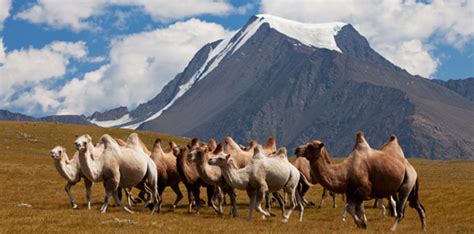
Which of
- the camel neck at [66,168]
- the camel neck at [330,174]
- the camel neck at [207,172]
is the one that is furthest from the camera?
the camel neck at [66,168]

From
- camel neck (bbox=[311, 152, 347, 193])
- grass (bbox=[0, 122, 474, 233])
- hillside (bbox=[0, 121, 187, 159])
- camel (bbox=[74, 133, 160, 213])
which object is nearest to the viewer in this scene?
grass (bbox=[0, 122, 474, 233])

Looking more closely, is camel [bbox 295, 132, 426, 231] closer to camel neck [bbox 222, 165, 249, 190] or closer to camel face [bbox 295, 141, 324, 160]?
camel face [bbox 295, 141, 324, 160]

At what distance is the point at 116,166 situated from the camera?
2500cm

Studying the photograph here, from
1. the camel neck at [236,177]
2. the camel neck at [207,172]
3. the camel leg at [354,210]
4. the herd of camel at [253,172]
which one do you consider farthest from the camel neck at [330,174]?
the camel neck at [207,172]

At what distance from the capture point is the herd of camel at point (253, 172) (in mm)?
21078

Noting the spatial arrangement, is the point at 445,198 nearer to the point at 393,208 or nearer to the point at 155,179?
the point at 393,208

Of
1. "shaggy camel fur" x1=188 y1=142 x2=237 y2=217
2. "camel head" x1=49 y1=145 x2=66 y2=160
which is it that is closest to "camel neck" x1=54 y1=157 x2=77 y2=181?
"camel head" x1=49 y1=145 x2=66 y2=160

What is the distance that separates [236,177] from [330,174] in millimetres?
4418

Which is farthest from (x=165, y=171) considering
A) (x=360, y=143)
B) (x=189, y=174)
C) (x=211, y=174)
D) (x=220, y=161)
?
(x=360, y=143)

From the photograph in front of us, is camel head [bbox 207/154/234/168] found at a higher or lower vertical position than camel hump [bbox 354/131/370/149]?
lower

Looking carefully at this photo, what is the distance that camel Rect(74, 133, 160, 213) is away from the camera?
24.8 meters

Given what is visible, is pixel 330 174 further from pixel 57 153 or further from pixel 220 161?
pixel 57 153

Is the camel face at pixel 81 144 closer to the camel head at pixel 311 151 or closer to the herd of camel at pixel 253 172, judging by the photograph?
the herd of camel at pixel 253 172

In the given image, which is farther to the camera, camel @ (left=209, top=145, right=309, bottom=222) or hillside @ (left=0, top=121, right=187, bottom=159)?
hillside @ (left=0, top=121, right=187, bottom=159)
